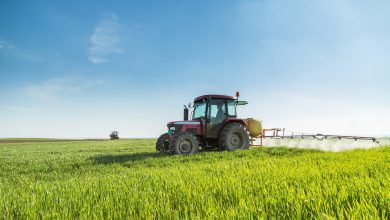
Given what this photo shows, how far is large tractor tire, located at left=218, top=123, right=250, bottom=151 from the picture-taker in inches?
440

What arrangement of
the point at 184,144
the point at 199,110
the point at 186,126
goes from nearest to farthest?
the point at 184,144 < the point at 186,126 < the point at 199,110

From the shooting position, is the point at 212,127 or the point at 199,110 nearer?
the point at 212,127

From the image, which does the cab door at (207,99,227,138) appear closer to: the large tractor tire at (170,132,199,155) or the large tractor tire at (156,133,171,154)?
the large tractor tire at (170,132,199,155)

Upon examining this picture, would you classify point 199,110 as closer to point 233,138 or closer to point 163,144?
point 233,138

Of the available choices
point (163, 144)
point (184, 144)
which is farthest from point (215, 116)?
point (163, 144)

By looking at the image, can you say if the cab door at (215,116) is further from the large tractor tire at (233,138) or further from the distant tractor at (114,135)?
the distant tractor at (114,135)

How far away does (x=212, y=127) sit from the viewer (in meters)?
11.2

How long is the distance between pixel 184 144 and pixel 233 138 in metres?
2.54

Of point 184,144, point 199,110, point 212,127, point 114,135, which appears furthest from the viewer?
point 114,135

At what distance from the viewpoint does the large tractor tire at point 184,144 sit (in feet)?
32.9

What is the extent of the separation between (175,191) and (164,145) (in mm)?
7697

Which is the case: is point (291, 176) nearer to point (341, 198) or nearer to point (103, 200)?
point (341, 198)

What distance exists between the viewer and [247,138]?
11953 mm

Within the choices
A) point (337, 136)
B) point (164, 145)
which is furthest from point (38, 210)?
point (337, 136)
